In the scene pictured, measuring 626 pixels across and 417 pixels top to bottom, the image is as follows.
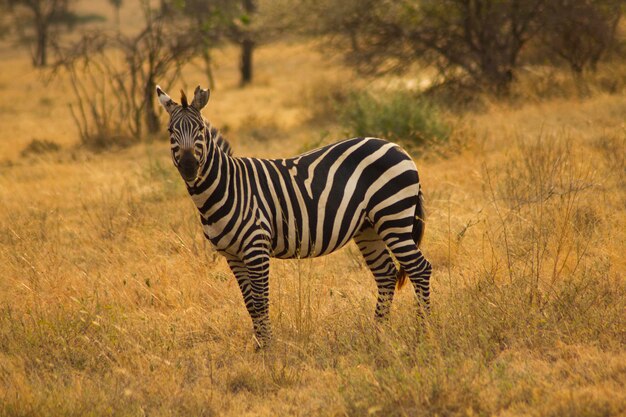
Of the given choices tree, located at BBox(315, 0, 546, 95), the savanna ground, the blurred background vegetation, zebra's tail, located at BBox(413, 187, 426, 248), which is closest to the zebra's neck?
the savanna ground

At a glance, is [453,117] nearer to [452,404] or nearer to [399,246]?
[399,246]

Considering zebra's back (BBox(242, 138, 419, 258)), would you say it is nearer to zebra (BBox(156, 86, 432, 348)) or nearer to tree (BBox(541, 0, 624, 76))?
zebra (BBox(156, 86, 432, 348))

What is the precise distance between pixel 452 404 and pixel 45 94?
77.6 ft

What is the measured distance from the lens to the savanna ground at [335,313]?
169 inches

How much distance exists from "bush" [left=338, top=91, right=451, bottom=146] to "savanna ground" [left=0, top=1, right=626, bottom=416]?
28.6 inches

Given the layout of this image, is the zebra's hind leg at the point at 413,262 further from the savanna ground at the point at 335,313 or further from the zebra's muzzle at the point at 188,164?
the zebra's muzzle at the point at 188,164

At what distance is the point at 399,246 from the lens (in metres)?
5.38

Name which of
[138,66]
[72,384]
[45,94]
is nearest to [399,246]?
[72,384]

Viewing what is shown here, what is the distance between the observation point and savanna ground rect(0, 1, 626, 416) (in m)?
4.29

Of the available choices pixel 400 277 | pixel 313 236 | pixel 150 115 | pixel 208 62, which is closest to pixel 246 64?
pixel 208 62

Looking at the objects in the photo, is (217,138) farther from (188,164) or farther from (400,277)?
(400,277)

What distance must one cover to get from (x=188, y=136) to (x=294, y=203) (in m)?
0.89

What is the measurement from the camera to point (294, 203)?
5.20m

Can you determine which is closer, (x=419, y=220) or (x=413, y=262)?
(x=413, y=262)
